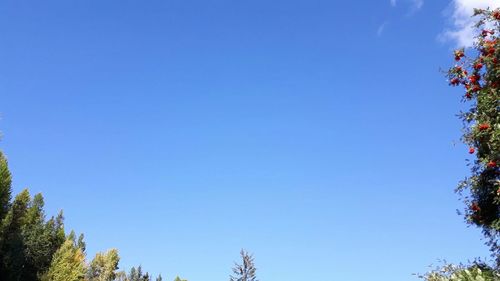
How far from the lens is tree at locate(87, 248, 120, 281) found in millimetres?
73000

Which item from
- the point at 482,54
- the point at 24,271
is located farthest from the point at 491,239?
the point at 24,271

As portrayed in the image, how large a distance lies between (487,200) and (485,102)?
8.39 feet

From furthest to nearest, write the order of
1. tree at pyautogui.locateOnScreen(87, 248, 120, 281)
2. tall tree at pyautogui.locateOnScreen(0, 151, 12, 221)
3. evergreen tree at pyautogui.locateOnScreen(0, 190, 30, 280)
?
tree at pyautogui.locateOnScreen(87, 248, 120, 281), evergreen tree at pyautogui.locateOnScreen(0, 190, 30, 280), tall tree at pyautogui.locateOnScreen(0, 151, 12, 221)

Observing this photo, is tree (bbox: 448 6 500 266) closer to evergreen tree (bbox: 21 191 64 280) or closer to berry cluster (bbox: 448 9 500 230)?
berry cluster (bbox: 448 9 500 230)

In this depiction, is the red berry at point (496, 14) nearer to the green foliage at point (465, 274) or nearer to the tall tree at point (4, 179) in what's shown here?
the green foliage at point (465, 274)

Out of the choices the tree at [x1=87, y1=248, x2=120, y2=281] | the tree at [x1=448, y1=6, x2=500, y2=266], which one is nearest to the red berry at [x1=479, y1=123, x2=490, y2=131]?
the tree at [x1=448, y1=6, x2=500, y2=266]

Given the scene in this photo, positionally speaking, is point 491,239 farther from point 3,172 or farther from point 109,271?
point 109,271

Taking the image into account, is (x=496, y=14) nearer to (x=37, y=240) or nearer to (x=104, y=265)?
(x=37, y=240)

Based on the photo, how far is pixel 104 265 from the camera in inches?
2906

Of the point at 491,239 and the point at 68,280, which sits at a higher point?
the point at 68,280

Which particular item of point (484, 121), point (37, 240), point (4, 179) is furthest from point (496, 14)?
point (37, 240)

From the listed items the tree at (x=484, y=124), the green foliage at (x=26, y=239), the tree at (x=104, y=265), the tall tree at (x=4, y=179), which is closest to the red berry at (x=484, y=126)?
the tree at (x=484, y=124)

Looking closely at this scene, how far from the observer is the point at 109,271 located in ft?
240

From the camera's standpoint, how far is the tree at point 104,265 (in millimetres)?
73000
